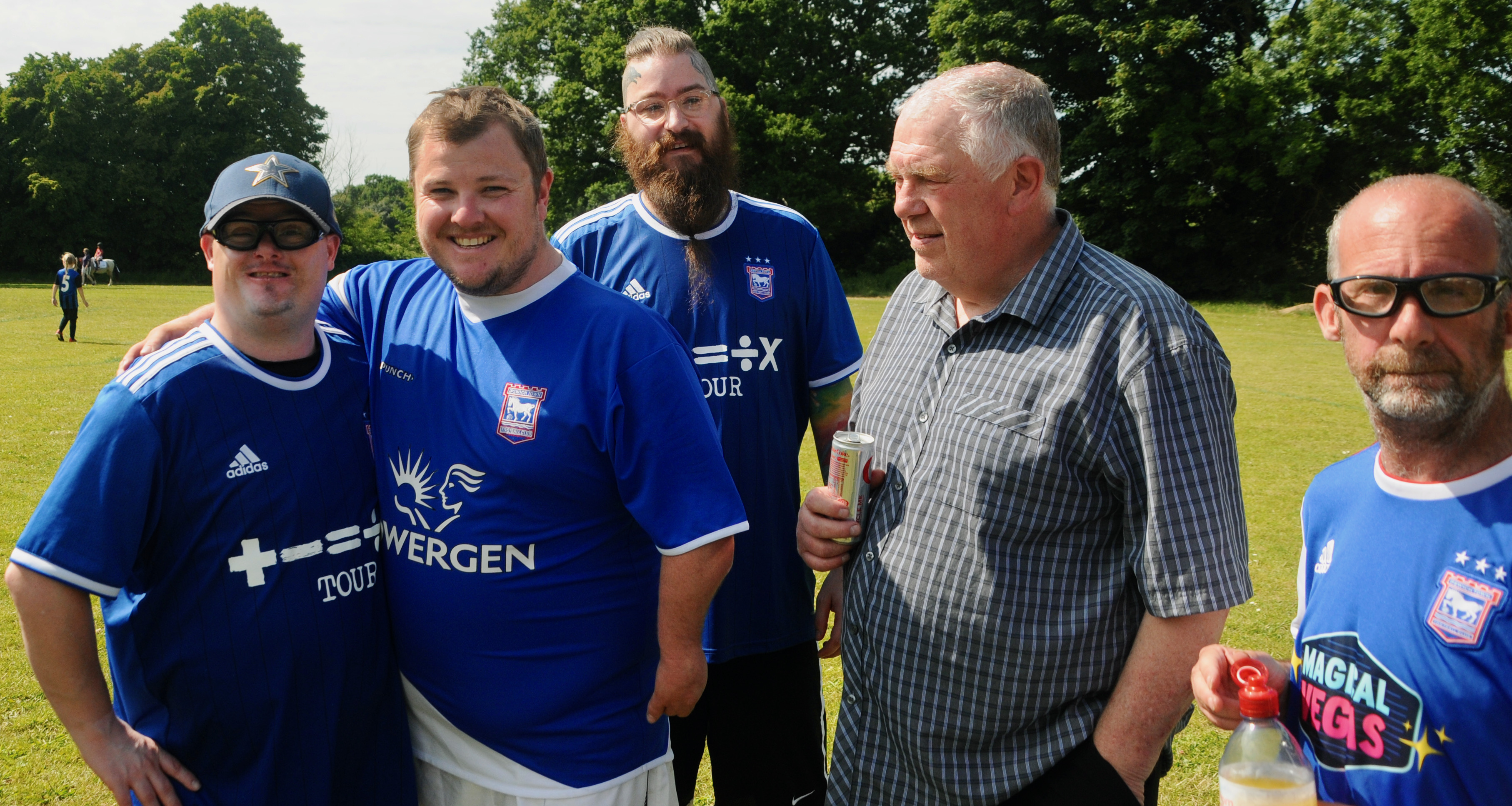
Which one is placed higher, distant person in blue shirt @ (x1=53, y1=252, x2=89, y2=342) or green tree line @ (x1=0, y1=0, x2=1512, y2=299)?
green tree line @ (x1=0, y1=0, x2=1512, y2=299)

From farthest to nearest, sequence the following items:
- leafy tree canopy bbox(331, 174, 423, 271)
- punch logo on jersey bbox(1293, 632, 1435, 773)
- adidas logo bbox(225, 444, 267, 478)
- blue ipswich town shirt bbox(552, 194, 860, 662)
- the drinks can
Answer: leafy tree canopy bbox(331, 174, 423, 271) < blue ipswich town shirt bbox(552, 194, 860, 662) < the drinks can < adidas logo bbox(225, 444, 267, 478) < punch logo on jersey bbox(1293, 632, 1435, 773)

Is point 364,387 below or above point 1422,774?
above

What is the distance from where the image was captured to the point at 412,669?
8.82 feet

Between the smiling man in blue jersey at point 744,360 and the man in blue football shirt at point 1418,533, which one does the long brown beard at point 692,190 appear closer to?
the smiling man in blue jersey at point 744,360

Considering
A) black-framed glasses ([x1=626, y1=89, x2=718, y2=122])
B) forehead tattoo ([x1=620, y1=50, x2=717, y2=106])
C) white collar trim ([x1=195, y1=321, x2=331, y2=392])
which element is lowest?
white collar trim ([x1=195, y1=321, x2=331, y2=392])

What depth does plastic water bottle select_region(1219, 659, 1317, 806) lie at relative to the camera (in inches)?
67.9

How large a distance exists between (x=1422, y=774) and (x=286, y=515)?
2568 millimetres

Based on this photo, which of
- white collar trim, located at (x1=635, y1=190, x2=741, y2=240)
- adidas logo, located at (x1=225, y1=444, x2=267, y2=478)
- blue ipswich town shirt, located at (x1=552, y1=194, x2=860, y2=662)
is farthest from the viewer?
white collar trim, located at (x1=635, y1=190, x2=741, y2=240)

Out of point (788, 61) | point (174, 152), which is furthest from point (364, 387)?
point (174, 152)

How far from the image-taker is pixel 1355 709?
72.0 inches

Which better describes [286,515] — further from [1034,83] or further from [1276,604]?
[1276,604]

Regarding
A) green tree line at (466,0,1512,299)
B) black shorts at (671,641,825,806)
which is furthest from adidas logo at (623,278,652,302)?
green tree line at (466,0,1512,299)

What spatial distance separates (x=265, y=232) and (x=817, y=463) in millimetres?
8398

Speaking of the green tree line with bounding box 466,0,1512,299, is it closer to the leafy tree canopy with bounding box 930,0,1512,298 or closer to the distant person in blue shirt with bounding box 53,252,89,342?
the leafy tree canopy with bounding box 930,0,1512,298
